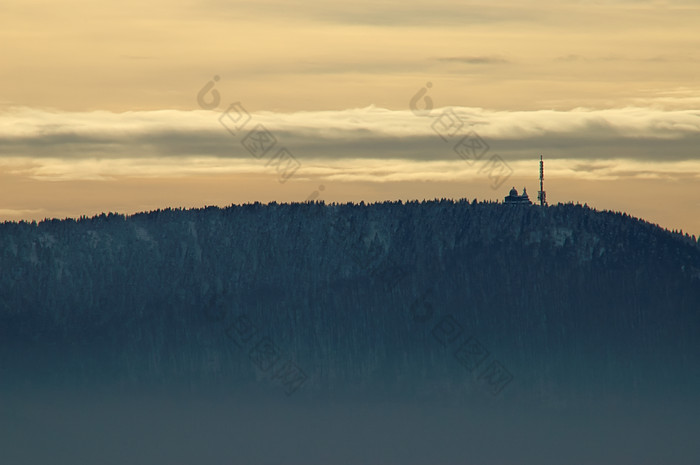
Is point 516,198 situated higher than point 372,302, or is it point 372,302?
point 516,198

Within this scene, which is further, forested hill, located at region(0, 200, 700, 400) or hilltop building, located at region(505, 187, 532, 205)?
forested hill, located at region(0, 200, 700, 400)

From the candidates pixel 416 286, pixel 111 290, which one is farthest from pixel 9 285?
pixel 416 286

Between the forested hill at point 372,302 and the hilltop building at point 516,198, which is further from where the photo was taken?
the forested hill at point 372,302

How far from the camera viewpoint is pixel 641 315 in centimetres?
14125

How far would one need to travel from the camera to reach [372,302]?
146 metres

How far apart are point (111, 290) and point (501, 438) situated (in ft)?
249

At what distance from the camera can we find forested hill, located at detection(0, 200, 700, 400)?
13625cm

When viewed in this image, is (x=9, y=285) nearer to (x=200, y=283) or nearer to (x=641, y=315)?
(x=200, y=283)

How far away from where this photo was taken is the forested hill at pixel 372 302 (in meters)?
136

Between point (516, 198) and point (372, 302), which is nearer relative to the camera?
point (516, 198)

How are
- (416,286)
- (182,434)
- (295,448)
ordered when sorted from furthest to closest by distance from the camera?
(416,286), (182,434), (295,448)

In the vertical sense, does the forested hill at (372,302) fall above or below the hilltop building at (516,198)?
below

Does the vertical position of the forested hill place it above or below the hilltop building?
below

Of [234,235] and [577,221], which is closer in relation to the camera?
[577,221]
